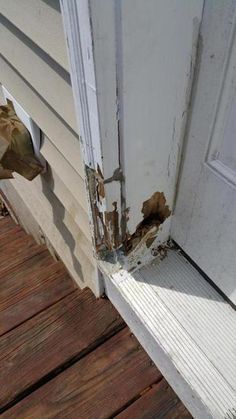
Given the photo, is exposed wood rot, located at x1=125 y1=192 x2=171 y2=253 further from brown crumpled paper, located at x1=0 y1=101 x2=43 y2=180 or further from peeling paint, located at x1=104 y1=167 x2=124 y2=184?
brown crumpled paper, located at x1=0 y1=101 x2=43 y2=180

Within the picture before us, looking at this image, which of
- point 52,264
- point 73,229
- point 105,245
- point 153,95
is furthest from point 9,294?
point 153,95

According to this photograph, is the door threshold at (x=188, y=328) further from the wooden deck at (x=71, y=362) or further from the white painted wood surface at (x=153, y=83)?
the white painted wood surface at (x=153, y=83)

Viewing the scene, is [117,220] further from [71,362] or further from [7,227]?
[7,227]

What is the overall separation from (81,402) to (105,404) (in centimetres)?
8

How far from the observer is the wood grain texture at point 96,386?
3.78 ft

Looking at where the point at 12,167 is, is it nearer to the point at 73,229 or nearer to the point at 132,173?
the point at 73,229

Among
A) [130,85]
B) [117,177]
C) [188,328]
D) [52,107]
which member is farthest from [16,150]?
[188,328]

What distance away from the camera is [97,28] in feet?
1.83

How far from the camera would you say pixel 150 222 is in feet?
3.28

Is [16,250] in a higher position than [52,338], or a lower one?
lower

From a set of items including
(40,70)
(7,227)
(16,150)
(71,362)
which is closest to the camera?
(40,70)

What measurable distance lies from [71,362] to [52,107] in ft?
3.02

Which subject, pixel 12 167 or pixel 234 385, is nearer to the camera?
pixel 234 385

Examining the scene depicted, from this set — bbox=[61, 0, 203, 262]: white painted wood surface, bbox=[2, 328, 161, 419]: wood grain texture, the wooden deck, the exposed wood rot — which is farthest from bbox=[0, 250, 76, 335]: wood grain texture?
bbox=[61, 0, 203, 262]: white painted wood surface
